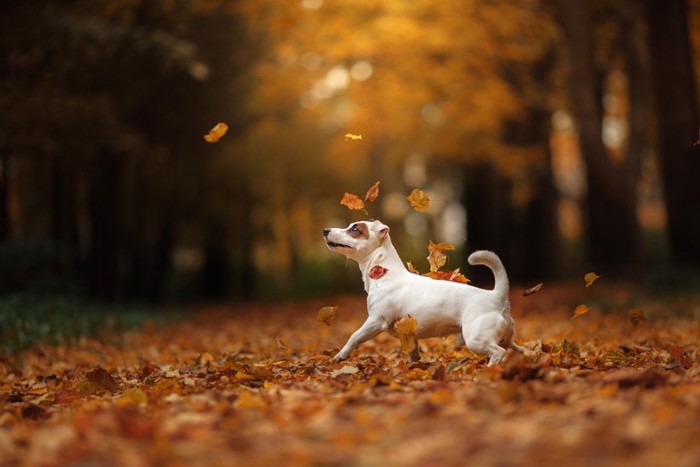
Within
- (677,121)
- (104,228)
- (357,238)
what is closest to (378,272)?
(357,238)

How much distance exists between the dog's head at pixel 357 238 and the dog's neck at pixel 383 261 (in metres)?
0.06

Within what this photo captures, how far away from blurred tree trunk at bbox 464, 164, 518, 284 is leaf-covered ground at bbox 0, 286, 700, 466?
1679cm

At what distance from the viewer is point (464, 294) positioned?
6340 millimetres

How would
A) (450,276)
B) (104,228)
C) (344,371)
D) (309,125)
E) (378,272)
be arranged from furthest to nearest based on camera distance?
1. (309,125)
2. (104,228)
3. (450,276)
4. (378,272)
5. (344,371)

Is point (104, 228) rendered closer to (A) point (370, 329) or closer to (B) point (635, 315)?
(A) point (370, 329)

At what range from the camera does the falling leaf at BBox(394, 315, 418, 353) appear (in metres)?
6.31

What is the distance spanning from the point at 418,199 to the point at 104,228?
14161 millimetres

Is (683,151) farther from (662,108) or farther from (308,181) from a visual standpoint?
(308,181)

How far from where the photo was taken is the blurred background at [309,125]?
1628cm

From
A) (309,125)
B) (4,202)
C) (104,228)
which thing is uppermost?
(309,125)

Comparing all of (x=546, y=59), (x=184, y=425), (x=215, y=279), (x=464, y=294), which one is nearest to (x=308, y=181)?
(x=215, y=279)

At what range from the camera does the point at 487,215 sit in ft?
84.3

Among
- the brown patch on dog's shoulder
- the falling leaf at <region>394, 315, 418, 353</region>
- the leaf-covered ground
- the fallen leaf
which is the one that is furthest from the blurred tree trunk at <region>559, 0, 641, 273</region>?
the fallen leaf

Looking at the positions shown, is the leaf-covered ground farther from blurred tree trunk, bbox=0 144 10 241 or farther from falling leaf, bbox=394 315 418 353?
blurred tree trunk, bbox=0 144 10 241
